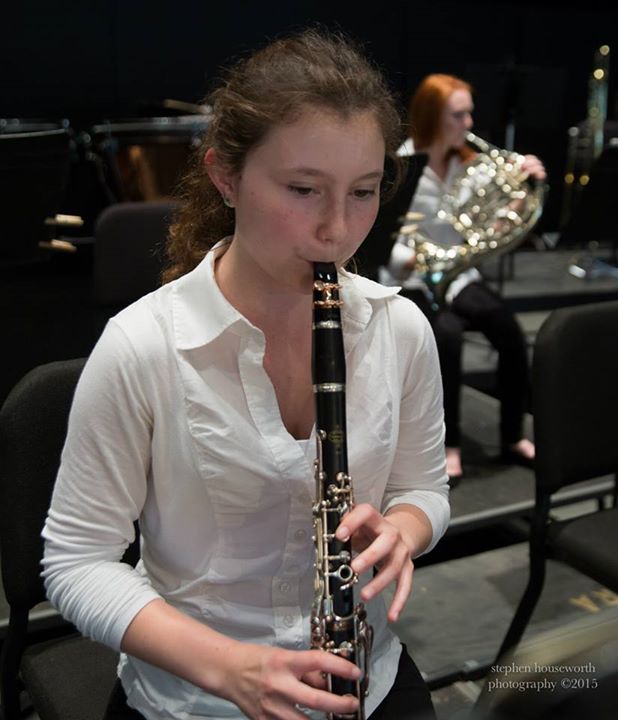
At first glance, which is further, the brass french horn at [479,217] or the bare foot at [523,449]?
the bare foot at [523,449]

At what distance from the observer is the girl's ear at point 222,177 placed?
0.98 meters

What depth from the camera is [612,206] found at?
12.7 ft

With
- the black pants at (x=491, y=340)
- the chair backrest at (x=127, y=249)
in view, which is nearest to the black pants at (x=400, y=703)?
the chair backrest at (x=127, y=249)

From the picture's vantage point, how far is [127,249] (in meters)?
2.14

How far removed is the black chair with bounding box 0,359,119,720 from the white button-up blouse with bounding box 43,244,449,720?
0.16 metres

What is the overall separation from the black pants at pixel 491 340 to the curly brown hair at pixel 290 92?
1549 mm

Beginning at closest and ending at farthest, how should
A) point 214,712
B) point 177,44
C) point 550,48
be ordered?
Result: point 214,712
point 177,44
point 550,48

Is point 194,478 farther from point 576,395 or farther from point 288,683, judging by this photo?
point 576,395

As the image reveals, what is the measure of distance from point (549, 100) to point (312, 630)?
500 cm

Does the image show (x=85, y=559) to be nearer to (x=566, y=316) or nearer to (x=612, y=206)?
(x=566, y=316)

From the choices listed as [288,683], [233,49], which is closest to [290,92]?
[288,683]

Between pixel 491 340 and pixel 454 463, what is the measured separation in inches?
20.4

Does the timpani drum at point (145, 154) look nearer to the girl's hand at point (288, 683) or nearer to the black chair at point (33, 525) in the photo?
the black chair at point (33, 525)

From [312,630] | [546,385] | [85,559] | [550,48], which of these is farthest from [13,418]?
[550,48]
